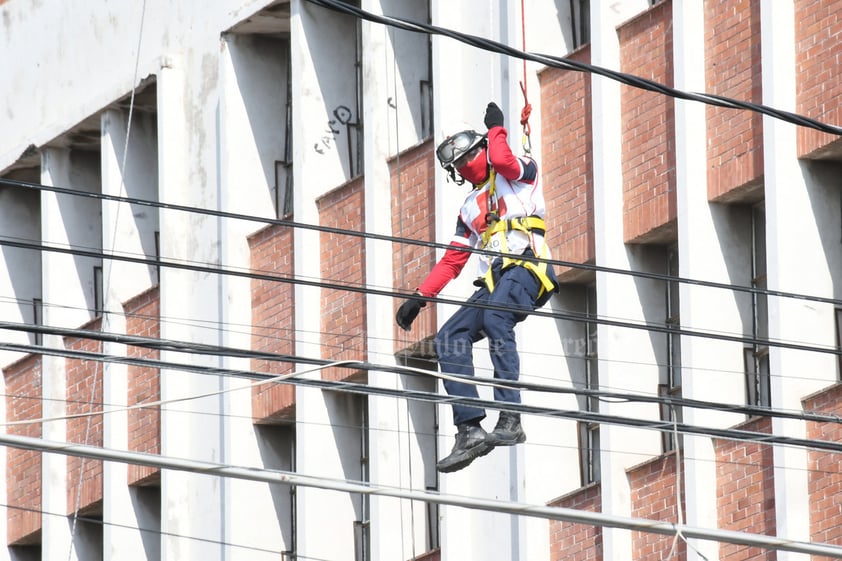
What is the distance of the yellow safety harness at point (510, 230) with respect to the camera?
60.9 ft

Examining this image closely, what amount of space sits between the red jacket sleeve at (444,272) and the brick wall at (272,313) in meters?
9.31

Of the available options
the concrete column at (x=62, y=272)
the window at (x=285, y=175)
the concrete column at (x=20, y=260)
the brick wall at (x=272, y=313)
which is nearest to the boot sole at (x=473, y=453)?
the brick wall at (x=272, y=313)

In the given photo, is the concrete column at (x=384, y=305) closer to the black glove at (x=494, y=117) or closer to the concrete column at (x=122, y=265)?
the concrete column at (x=122, y=265)

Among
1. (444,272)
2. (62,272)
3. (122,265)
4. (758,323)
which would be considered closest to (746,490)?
(758,323)

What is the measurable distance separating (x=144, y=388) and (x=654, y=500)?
919 centimetres

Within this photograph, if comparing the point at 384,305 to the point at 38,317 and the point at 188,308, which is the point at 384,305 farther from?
the point at 38,317

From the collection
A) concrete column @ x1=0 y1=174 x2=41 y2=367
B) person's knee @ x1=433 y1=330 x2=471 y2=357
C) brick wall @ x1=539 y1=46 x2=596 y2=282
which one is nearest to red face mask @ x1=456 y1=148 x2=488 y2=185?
person's knee @ x1=433 y1=330 x2=471 y2=357

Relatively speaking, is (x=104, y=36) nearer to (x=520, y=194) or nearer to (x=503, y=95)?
(x=503, y=95)

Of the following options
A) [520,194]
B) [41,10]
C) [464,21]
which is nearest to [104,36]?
[41,10]

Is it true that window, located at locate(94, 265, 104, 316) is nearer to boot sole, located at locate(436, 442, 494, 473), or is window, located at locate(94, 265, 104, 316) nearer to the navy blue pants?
the navy blue pants

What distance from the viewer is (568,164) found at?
24.9 m

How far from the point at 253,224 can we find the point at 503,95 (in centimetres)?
453

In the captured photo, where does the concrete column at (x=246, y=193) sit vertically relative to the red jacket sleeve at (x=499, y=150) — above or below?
A: above

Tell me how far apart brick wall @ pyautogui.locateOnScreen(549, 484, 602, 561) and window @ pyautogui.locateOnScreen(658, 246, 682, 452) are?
2.60ft
